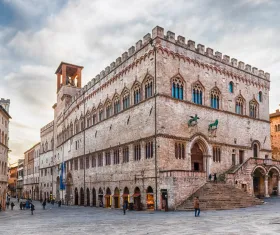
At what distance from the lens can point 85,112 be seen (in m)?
52.4

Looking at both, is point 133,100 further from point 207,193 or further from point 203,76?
point 207,193

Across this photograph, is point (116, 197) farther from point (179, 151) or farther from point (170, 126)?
point (170, 126)

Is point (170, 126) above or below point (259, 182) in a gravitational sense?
above

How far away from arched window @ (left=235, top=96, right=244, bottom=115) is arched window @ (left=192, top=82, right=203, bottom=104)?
6.42 m

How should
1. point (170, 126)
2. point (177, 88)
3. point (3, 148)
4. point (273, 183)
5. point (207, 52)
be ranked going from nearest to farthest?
point (170, 126) → point (177, 88) → point (207, 52) → point (273, 183) → point (3, 148)

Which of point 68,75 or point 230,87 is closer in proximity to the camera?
point 230,87

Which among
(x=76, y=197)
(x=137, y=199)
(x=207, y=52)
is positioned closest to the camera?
(x=137, y=199)

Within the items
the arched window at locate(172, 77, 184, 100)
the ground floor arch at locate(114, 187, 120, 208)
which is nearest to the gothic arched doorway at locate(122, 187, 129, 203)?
the ground floor arch at locate(114, 187, 120, 208)

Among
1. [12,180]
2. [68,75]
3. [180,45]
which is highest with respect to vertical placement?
[68,75]

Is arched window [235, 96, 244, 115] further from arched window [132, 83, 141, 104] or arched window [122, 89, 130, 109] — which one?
arched window [122, 89, 130, 109]

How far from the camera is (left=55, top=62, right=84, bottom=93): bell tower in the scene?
65250mm

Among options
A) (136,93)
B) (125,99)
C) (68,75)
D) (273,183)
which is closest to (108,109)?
(125,99)

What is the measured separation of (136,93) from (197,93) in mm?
6666

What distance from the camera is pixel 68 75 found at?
67.9 meters
